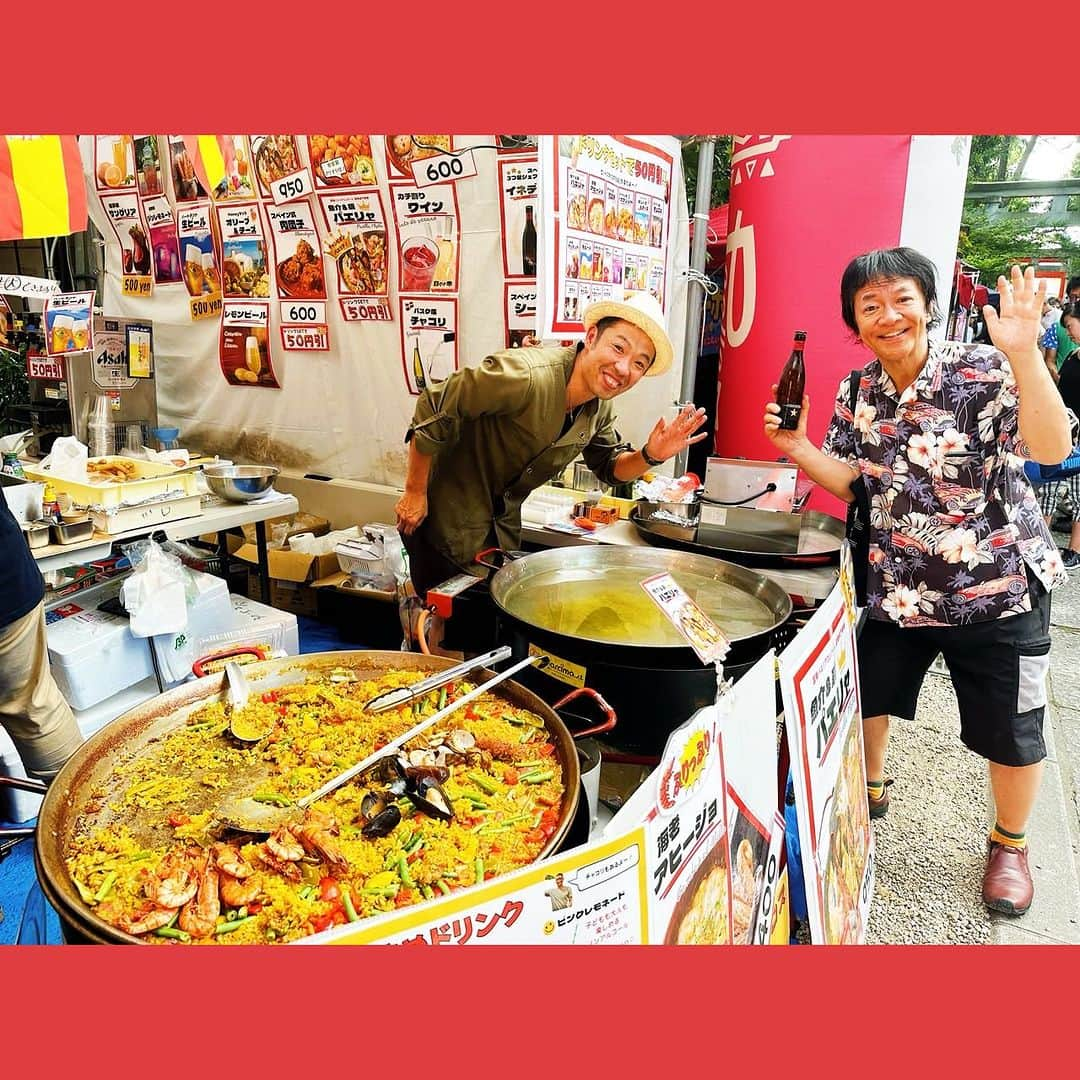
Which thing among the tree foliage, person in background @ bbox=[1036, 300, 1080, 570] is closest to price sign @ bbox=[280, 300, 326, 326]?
person in background @ bbox=[1036, 300, 1080, 570]

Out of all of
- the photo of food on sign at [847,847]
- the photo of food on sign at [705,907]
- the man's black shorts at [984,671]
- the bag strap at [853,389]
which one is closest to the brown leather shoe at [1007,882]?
the man's black shorts at [984,671]

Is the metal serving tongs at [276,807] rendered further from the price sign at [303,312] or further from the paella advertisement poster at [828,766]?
the price sign at [303,312]

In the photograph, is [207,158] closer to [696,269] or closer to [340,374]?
[340,374]

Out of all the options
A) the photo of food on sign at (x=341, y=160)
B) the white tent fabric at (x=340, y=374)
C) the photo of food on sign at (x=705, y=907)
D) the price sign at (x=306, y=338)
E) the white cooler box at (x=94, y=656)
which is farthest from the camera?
the price sign at (x=306, y=338)

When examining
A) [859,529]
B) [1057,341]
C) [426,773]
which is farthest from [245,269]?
[1057,341]

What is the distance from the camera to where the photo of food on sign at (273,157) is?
5.44 metres

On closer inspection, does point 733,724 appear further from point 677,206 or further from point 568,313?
point 677,206

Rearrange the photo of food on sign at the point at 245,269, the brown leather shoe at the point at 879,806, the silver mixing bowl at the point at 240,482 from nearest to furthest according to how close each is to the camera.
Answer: the brown leather shoe at the point at 879,806, the silver mixing bowl at the point at 240,482, the photo of food on sign at the point at 245,269

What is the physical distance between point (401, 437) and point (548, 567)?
11.7ft

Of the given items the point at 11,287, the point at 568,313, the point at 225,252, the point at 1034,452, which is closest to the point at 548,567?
the point at 1034,452

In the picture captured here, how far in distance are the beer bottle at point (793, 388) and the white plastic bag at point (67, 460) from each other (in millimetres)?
3412

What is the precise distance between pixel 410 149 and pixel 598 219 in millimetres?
1766

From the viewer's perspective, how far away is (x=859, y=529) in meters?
2.63

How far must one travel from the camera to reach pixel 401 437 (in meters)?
5.64
